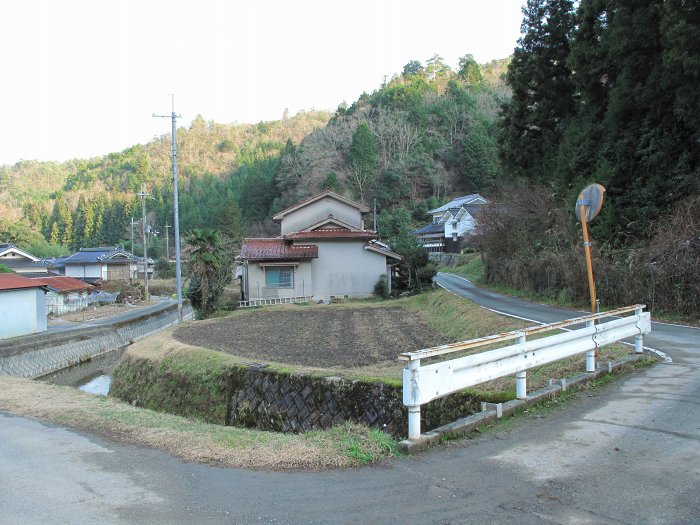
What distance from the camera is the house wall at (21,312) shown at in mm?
21531

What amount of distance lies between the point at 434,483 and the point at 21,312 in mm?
24375

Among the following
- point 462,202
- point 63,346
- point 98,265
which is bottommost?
point 63,346

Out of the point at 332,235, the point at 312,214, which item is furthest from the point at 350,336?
the point at 312,214

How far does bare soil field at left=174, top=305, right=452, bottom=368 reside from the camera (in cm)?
1309

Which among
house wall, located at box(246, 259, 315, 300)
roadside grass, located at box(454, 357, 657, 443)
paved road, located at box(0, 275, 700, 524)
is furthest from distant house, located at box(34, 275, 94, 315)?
roadside grass, located at box(454, 357, 657, 443)

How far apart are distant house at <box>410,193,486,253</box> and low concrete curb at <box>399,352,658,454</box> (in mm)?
36478

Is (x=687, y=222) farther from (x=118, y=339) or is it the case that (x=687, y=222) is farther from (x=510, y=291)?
(x=118, y=339)

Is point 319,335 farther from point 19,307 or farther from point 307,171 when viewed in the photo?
point 307,171

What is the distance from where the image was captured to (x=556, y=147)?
24750mm

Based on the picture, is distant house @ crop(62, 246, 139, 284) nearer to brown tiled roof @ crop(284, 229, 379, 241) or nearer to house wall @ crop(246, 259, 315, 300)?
house wall @ crop(246, 259, 315, 300)

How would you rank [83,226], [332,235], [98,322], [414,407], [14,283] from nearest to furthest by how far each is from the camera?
[414,407]
[14,283]
[332,235]
[98,322]
[83,226]

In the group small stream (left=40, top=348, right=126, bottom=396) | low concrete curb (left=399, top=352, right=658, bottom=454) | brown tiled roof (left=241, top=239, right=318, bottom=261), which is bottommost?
small stream (left=40, top=348, right=126, bottom=396)

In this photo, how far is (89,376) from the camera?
2019 cm

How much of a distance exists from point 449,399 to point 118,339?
24507 millimetres
